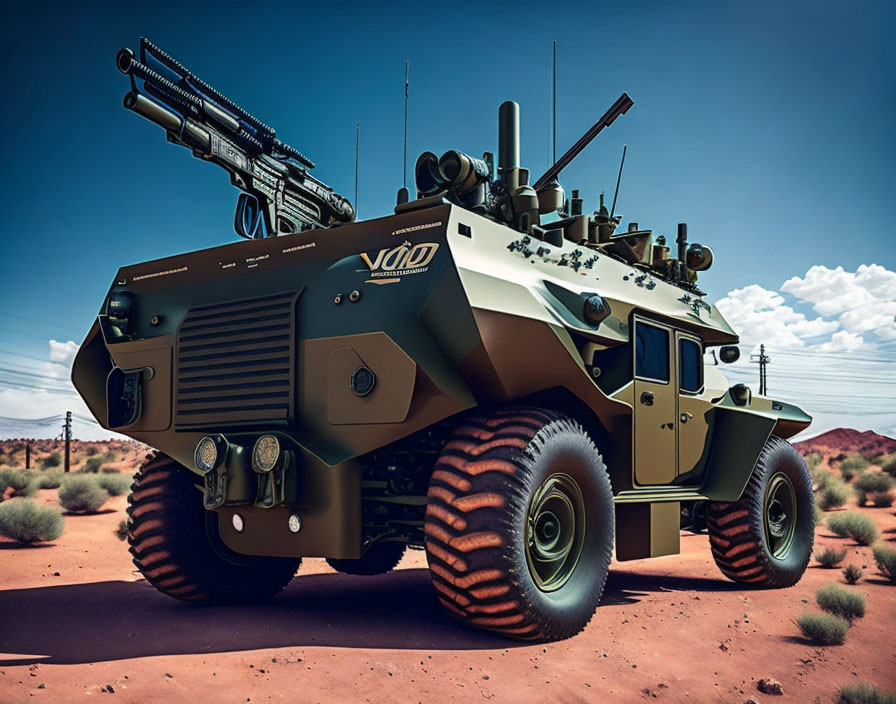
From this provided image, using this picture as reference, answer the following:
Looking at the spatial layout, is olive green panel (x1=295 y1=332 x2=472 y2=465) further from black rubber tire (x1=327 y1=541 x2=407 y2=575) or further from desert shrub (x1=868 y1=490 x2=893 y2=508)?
desert shrub (x1=868 y1=490 x2=893 y2=508)

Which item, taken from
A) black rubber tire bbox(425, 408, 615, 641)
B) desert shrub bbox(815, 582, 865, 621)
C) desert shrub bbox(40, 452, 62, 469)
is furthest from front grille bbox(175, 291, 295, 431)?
desert shrub bbox(40, 452, 62, 469)

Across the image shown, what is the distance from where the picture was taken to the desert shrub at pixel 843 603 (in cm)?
731

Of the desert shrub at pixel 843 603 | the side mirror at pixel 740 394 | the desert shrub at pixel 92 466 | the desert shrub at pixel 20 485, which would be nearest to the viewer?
the desert shrub at pixel 843 603

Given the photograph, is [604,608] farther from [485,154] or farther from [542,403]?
[485,154]

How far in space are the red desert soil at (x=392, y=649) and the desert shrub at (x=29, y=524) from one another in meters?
2.75

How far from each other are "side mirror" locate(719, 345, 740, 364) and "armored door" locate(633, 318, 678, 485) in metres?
1.93

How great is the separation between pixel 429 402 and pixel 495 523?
91 centimetres

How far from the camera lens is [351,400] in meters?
5.96

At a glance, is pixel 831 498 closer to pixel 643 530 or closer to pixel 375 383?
pixel 643 530

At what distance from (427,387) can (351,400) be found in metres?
0.60

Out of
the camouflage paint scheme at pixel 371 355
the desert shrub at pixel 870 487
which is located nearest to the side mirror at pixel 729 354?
the camouflage paint scheme at pixel 371 355

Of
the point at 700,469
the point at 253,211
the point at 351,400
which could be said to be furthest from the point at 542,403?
the point at 253,211

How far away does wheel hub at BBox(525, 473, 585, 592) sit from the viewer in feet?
19.1

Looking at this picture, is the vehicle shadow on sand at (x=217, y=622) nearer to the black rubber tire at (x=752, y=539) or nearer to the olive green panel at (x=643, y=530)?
the olive green panel at (x=643, y=530)
